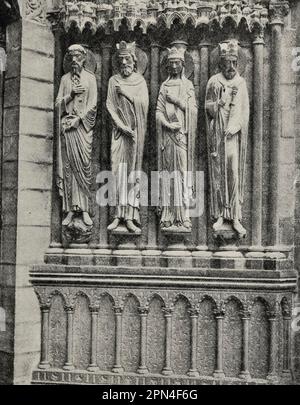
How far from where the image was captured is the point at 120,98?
6797mm

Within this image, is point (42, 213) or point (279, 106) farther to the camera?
point (42, 213)

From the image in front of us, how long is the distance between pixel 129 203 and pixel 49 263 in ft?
3.40

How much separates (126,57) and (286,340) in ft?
10.2

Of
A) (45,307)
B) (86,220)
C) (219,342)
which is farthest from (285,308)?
(45,307)

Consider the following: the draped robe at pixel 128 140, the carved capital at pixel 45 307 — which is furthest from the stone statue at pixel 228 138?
the carved capital at pixel 45 307

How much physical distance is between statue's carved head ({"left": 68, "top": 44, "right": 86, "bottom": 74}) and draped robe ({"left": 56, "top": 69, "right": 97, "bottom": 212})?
59 millimetres

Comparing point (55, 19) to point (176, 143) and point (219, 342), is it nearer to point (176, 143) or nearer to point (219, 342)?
point (176, 143)

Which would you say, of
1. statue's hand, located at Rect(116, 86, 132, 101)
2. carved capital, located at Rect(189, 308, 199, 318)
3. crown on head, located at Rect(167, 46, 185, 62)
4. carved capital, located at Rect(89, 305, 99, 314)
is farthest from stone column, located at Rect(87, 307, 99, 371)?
crown on head, located at Rect(167, 46, 185, 62)

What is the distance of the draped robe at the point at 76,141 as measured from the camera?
271 inches

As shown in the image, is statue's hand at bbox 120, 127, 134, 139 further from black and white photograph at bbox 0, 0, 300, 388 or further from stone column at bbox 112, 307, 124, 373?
stone column at bbox 112, 307, 124, 373

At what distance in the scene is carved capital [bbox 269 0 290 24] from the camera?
6594 mm

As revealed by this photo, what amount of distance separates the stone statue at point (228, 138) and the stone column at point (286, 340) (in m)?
0.80
